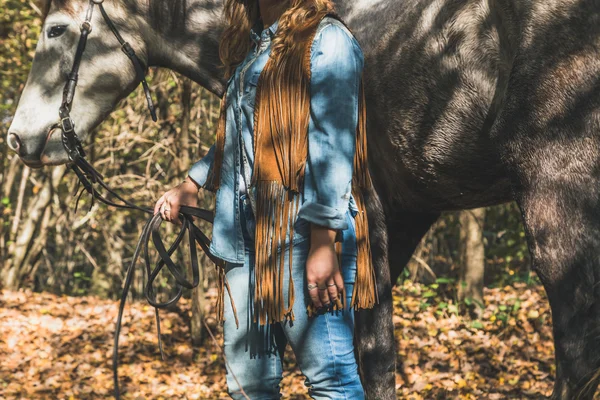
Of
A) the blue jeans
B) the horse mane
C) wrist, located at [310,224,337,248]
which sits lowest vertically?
the blue jeans

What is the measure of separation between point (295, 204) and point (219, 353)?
14.9 ft

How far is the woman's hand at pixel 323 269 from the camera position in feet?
6.30

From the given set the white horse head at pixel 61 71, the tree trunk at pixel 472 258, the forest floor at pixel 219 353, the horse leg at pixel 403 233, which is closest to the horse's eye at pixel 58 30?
the white horse head at pixel 61 71

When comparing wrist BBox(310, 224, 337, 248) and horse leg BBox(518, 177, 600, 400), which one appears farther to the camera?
horse leg BBox(518, 177, 600, 400)

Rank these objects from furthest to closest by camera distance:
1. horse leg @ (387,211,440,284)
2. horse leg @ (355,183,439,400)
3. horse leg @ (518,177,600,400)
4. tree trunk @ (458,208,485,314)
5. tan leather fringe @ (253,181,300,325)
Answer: tree trunk @ (458,208,485,314) < horse leg @ (387,211,440,284) < horse leg @ (355,183,439,400) < horse leg @ (518,177,600,400) < tan leather fringe @ (253,181,300,325)

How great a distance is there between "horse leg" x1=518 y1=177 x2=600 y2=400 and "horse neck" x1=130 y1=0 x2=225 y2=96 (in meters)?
1.67

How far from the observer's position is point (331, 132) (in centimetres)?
194

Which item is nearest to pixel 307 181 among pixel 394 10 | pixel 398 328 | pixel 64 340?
pixel 394 10

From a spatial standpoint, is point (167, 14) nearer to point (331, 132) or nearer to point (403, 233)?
point (403, 233)

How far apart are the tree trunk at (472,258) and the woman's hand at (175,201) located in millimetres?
4791

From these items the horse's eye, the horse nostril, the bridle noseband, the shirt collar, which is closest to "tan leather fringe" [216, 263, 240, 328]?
the shirt collar

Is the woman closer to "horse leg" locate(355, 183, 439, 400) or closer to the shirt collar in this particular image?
the shirt collar

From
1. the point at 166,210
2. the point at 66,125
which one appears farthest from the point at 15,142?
the point at 166,210

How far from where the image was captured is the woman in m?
1.94
